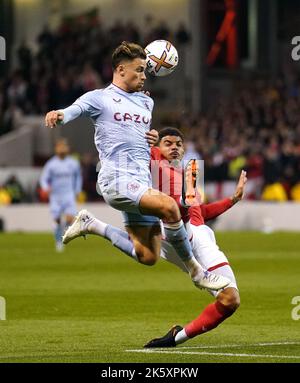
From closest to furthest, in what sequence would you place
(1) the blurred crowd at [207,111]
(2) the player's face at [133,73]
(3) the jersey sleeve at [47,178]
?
(2) the player's face at [133,73] < (3) the jersey sleeve at [47,178] < (1) the blurred crowd at [207,111]

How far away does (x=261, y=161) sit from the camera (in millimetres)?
35000

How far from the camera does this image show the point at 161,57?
42.7ft

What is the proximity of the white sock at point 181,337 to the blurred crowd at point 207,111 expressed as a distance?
22.0 meters

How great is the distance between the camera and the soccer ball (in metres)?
13.0

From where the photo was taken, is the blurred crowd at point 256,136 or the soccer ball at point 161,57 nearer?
the soccer ball at point 161,57

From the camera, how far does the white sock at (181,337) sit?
41.4 feet

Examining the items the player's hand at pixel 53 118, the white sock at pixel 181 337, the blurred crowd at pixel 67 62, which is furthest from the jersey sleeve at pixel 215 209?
the blurred crowd at pixel 67 62

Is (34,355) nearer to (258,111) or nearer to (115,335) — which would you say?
(115,335)

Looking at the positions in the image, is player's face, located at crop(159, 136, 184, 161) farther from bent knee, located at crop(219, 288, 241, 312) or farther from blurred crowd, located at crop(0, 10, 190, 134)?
blurred crowd, located at crop(0, 10, 190, 134)

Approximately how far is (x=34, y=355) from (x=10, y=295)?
6652mm

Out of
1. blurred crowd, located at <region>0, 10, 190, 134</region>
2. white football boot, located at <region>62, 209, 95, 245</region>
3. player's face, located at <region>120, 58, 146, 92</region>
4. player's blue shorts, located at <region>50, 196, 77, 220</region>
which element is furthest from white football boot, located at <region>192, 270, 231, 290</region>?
blurred crowd, located at <region>0, 10, 190, 134</region>

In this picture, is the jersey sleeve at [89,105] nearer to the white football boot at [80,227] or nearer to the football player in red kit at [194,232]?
the football player in red kit at [194,232]

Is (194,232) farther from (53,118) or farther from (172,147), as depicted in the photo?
(53,118)
